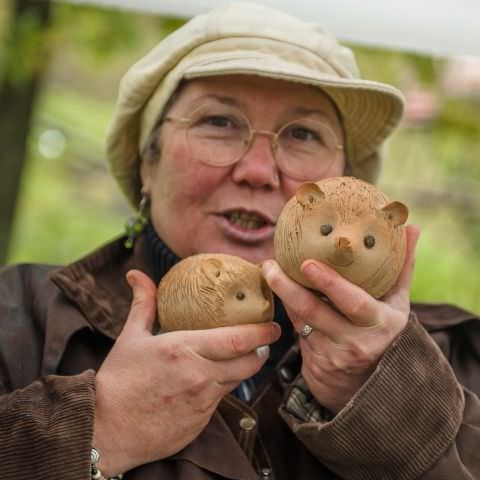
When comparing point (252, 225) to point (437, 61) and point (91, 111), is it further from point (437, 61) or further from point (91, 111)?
point (91, 111)

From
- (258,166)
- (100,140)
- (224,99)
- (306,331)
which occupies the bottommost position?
(100,140)

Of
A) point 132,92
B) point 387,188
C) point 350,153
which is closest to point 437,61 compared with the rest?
point 387,188

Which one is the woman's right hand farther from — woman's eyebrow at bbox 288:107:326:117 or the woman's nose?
woman's eyebrow at bbox 288:107:326:117

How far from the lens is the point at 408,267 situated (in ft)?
4.95

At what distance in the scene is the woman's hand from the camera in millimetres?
1362

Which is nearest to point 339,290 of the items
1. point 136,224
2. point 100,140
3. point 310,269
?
point 310,269

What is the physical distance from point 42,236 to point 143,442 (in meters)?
5.65

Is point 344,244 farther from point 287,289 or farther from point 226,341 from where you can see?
point 226,341

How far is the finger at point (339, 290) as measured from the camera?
1.34 metres

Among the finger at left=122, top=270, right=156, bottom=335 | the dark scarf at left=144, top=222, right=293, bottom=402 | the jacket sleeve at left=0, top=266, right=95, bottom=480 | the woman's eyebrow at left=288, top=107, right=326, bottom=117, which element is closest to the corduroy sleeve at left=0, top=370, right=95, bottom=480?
the jacket sleeve at left=0, top=266, right=95, bottom=480

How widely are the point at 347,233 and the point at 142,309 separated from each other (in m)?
0.45

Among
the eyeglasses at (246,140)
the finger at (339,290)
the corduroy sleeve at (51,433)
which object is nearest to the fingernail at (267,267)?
the finger at (339,290)

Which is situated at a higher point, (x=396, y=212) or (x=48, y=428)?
(x=396, y=212)

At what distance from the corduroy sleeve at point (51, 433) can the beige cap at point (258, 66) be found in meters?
0.80
